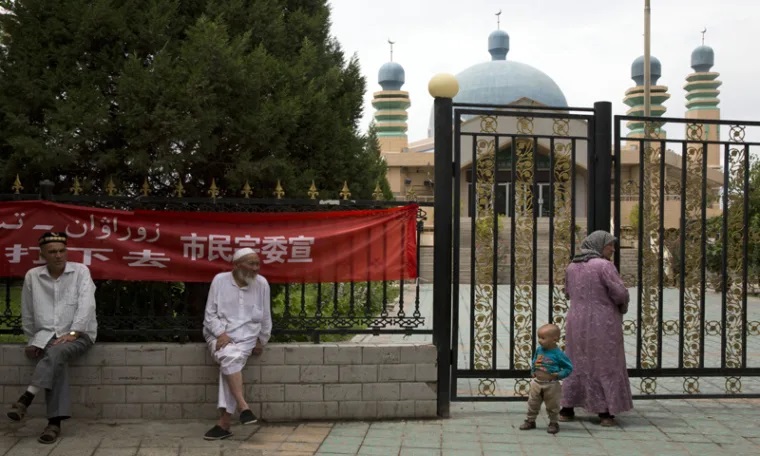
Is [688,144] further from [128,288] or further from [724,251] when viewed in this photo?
[128,288]

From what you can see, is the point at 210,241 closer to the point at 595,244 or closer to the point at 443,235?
the point at 443,235

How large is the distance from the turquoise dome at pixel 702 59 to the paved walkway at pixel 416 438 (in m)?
46.3

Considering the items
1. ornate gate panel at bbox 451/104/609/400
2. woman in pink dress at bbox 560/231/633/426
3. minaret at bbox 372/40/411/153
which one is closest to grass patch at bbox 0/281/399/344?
ornate gate panel at bbox 451/104/609/400

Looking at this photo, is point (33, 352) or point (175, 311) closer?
point (33, 352)

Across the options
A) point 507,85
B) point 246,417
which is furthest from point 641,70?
point 246,417

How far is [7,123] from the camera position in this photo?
20.3ft

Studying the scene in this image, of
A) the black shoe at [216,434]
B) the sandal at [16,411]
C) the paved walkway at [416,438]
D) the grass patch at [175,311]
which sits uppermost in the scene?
the grass patch at [175,311]

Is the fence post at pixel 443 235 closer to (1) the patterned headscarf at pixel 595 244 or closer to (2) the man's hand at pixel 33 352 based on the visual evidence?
(1) the patterned headscarf at pixel 595 244

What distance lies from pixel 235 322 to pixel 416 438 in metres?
1.57

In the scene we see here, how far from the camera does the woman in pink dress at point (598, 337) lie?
19.3 ft

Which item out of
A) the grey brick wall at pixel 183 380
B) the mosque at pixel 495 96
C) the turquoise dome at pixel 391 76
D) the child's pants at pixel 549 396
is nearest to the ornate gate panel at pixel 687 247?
the child's pants at pixel 549 396

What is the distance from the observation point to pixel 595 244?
19.8 feet

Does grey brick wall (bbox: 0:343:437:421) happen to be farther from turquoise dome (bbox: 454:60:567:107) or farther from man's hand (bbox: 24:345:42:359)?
turquoise dome (bbox: 454:60:567:107)

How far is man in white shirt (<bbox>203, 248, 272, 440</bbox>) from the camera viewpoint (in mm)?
5520
